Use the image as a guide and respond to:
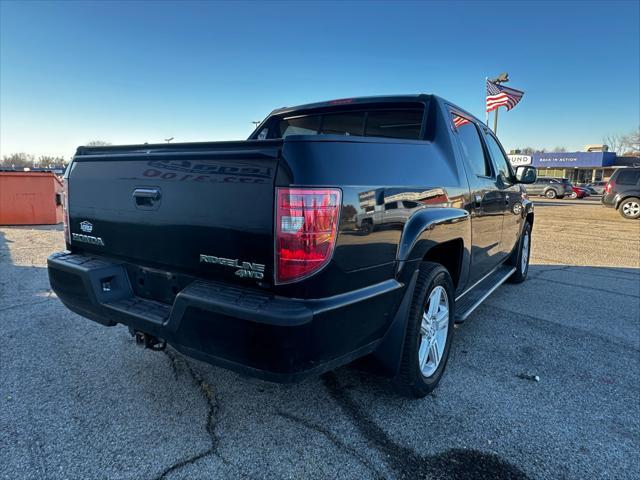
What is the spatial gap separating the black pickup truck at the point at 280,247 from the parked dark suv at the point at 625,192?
1716cm

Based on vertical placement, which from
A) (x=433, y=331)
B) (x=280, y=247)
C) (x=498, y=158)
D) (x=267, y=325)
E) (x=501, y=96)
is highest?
(x=501, y=96)

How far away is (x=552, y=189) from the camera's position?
33.0 m

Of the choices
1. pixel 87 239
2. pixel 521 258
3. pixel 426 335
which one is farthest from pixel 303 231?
pixel 521 258

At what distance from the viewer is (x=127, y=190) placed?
2.39 metres

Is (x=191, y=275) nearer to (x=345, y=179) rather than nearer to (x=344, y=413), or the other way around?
(x=345, y=179)

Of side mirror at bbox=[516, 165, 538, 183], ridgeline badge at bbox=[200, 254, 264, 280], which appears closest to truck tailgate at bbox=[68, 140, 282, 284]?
ridgeline badge at bbox=[200, 254, 264, 280]

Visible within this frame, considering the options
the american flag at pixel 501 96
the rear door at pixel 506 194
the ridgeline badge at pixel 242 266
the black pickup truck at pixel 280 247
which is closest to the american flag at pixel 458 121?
the black pickup truck at pixel 280 247

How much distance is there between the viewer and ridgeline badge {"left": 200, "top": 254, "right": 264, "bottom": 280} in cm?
190

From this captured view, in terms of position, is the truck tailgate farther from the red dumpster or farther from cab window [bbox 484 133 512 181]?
the red dumpster

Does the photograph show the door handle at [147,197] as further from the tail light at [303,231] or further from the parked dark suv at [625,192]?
the parked dark suv at [625,192]

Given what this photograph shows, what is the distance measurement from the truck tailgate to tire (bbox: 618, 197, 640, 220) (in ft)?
62.5

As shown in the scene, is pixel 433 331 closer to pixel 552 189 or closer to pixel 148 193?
pixel 148 193

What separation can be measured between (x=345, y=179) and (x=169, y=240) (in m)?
1.01

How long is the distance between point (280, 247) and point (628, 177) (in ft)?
63.1
